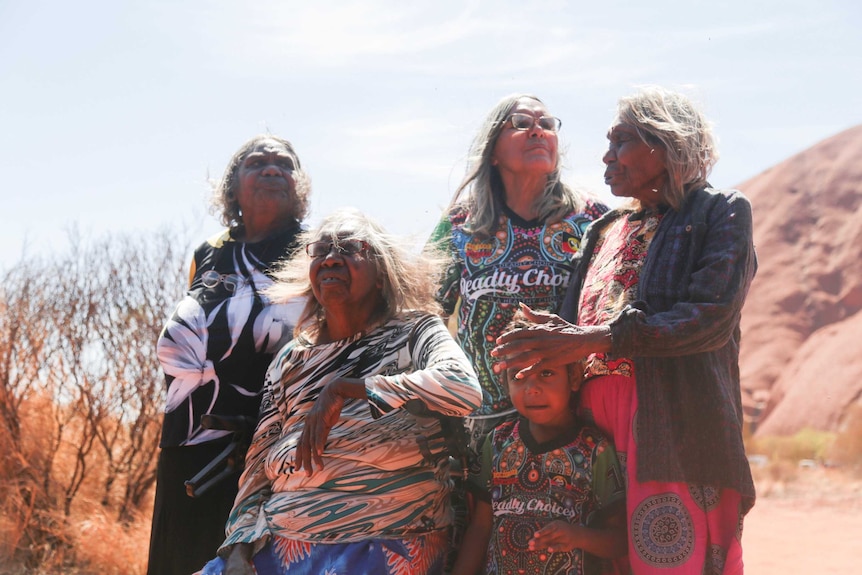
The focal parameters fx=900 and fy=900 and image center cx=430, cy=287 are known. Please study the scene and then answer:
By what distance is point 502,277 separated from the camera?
144 inches

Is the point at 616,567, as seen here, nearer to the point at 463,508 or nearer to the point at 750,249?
Answer: the point at 463,508

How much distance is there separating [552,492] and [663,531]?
0.39 meters

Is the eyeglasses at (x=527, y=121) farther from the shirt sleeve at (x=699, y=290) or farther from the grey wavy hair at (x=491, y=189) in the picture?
the shirt sleeve at (x=699, y=290)

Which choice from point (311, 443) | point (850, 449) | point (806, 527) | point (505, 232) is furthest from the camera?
point (850, 449)

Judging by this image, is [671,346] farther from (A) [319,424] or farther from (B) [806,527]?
(B) [806,527]

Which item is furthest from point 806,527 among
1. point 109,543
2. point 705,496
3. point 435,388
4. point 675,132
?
point 435,388

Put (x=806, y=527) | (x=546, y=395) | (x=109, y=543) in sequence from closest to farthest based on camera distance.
Answer: (x=546, y=395), (x=109, y=543), (x=806, y=527)

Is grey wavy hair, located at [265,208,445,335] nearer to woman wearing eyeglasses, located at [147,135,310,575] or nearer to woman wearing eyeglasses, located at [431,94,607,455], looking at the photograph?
woman wearing eyeglasses, located at [431,94,607,455]

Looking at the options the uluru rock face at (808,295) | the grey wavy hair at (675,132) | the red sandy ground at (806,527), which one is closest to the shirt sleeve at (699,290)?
the grey wavy hair at (675,132)

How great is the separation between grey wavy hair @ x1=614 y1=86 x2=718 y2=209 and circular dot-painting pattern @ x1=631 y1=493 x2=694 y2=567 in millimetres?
969

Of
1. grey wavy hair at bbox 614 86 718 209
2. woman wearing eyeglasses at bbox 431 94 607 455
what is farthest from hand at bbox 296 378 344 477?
grey wavy hair at bbox 614 86 718 209

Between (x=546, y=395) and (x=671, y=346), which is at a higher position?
(x=671, y=346)

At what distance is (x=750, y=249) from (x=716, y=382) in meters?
0.43

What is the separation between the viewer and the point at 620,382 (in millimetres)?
3006
